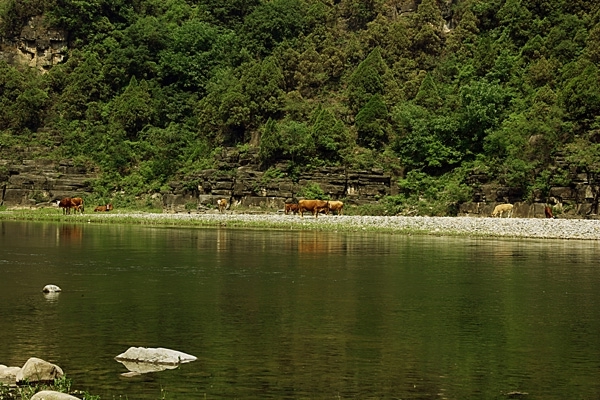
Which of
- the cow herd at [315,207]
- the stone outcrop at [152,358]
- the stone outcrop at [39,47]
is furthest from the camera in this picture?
the stone outcrop at [39,47]

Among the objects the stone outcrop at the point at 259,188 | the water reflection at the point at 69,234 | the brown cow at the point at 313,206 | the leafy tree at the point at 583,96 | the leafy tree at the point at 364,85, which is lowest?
the water reflection at the point at 69,234

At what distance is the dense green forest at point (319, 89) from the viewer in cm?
8019

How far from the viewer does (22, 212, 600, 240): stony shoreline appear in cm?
5704

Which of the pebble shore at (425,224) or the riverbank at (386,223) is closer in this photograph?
the pebble shore at (425,224)

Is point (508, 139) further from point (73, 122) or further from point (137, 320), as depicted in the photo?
point (137, 320)

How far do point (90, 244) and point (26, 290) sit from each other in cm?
1940

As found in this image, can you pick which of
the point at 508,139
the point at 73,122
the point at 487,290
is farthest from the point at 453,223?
the point at 73,122

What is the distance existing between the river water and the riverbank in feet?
46.0

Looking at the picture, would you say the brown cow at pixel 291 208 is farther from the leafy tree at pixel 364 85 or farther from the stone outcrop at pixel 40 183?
the stone outcrop at pixel 40 183

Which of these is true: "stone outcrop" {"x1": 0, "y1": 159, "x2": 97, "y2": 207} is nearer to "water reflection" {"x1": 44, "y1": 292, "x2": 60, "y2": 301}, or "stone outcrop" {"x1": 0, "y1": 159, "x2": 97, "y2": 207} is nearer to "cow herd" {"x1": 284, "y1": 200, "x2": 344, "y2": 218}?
"cow herd" {"x1": 284, "y1": 200, "x2": 344, "y2": 218}

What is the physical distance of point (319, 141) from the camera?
282 ft

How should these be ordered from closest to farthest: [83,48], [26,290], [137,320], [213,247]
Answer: [137,320], [26,290], [213,247], [83,48]

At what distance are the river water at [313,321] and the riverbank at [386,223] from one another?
46.0 ft

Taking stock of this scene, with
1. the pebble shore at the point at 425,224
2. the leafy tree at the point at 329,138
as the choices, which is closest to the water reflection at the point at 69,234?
the pebble shore at the point at 425,224
